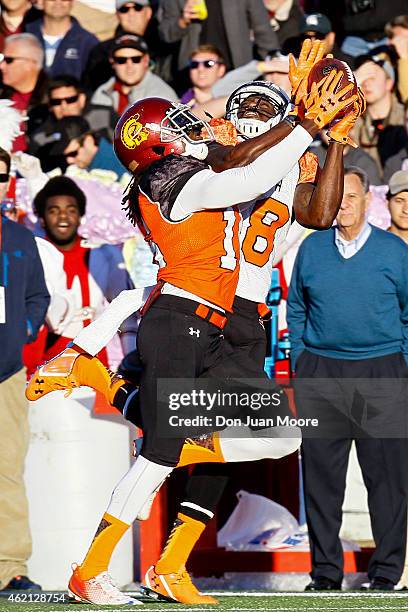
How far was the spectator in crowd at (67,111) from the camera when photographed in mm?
10501

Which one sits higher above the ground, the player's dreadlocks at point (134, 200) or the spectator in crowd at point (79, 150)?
the spectator in crowd at point (79, 150)

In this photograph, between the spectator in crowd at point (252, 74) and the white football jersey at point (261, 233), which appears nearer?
the white football jersey at point (261, 233)

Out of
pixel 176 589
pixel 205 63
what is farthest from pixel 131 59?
pixel 176 589

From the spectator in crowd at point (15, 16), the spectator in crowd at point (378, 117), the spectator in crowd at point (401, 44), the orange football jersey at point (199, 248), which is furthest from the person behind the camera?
the spectator in crowd at point (15, 16)

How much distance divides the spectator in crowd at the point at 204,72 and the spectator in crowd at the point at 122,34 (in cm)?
87

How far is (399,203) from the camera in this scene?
8016 mm

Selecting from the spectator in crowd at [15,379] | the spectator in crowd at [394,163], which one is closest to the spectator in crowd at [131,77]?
the spectator in crowd at [394,163]

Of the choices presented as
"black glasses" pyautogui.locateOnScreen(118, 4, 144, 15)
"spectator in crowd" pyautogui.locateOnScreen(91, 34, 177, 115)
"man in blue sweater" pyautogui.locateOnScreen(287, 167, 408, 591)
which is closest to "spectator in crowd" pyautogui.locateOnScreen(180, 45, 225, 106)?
"spectator in crowd" pyautogui.locateOnScreen(91, 34, 177, 115)

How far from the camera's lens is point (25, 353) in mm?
8102

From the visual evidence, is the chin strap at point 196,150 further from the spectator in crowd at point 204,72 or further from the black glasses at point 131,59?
the black glasses at point 131,59

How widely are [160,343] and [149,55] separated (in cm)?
604

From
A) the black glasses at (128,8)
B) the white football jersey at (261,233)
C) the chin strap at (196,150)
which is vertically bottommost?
the white football jersey at (261,233)

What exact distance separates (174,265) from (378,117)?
4831 mm

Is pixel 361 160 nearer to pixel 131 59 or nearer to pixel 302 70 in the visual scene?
pixel 131 59
